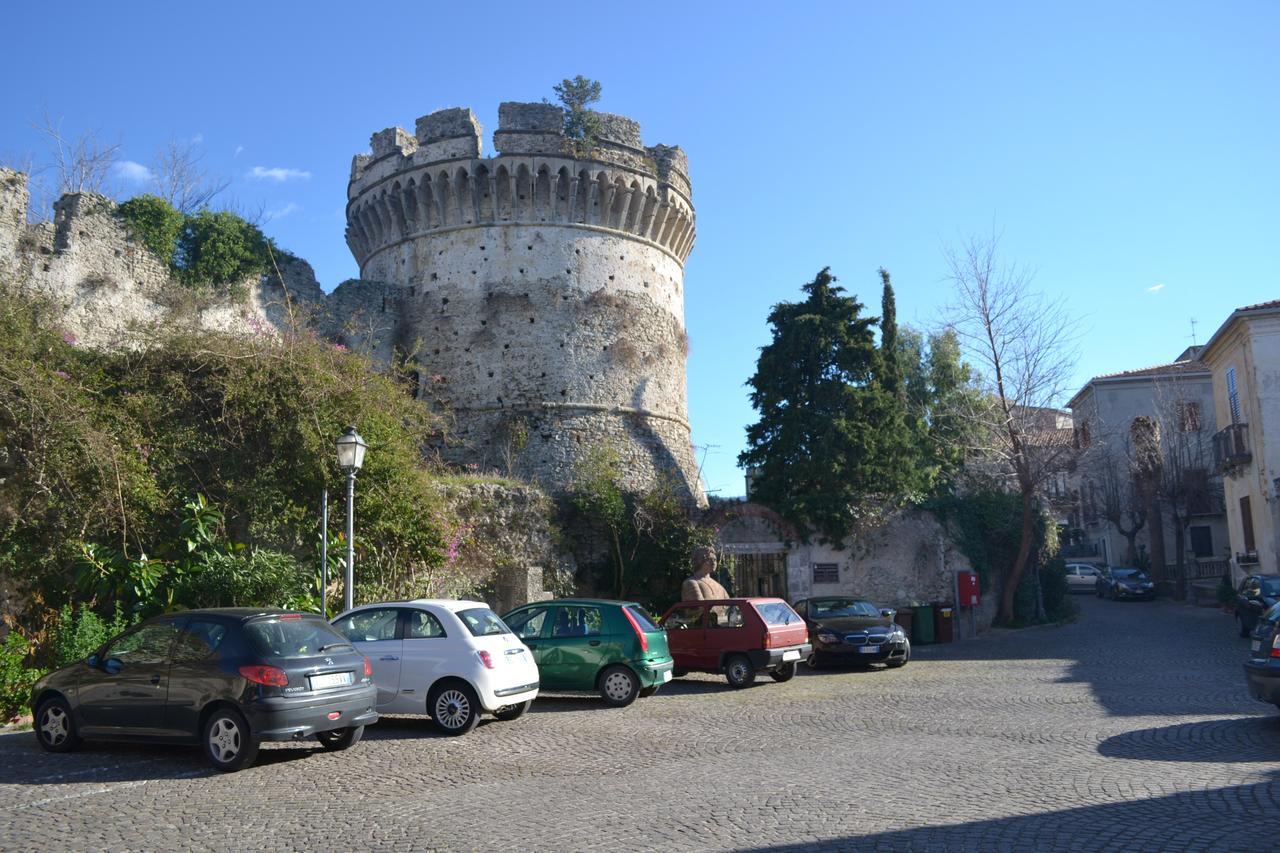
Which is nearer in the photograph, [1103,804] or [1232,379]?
[1103,804]

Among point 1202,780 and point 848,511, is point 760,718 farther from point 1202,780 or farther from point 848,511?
point 848,511

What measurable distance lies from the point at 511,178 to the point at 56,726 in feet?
63.5

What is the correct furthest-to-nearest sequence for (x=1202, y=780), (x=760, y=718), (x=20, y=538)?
(x=20, y=538), (x=760, y=718), (x=1202, y=780)

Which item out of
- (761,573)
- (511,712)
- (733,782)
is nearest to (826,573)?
(761,573)

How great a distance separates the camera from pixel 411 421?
640 inches

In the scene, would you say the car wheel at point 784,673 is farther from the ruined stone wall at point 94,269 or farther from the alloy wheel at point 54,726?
the ruined stone wall at point 94,269

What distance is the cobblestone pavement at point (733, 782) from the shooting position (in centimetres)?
568

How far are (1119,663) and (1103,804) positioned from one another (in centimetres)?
988

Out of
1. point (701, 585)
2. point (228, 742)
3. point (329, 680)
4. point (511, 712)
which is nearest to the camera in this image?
point (228, 742)

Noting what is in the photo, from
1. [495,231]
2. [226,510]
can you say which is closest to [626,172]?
[495,231]

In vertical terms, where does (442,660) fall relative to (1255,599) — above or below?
above

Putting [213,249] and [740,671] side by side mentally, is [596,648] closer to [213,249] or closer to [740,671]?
[740,671]

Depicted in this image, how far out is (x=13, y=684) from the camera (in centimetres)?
→ 1002

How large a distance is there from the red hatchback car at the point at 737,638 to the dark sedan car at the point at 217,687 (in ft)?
19.8
